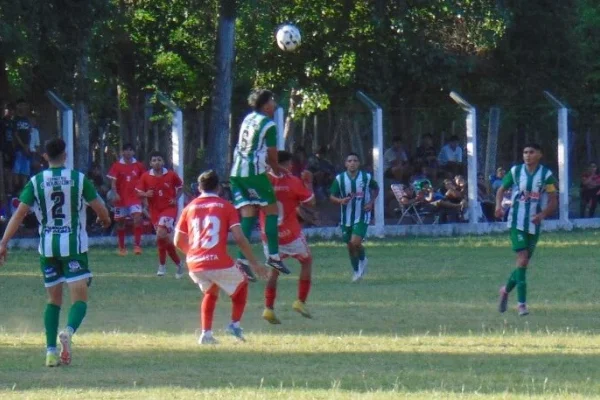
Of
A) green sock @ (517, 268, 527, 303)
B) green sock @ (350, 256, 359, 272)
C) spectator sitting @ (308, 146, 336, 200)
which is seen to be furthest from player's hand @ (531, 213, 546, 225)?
spectator sitting @ (308, 146, 336, 200)

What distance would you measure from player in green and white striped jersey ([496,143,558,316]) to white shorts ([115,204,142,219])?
10.6 metres

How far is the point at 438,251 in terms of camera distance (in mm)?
24688

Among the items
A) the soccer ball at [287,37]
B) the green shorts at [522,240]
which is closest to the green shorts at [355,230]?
the soccer ball at [287,37]

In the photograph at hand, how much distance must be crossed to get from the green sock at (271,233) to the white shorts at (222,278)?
1861 millimetres

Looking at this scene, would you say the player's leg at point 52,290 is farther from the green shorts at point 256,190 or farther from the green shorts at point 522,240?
the green shorts at point 522,240

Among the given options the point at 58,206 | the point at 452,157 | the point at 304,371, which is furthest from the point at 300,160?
the point at 304,371

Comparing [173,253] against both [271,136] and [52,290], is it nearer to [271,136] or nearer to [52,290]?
[271,136]

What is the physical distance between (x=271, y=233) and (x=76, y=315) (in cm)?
344

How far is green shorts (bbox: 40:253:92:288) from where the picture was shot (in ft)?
37.7

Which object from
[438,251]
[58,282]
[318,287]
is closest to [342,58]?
[438,251]

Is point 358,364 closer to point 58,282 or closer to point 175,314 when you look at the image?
point 58,282

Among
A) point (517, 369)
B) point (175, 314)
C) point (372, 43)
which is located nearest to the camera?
point (517, 369)

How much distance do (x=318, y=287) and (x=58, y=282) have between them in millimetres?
7387

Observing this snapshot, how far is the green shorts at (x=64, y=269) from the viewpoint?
11.5m
